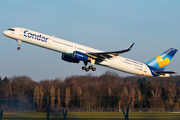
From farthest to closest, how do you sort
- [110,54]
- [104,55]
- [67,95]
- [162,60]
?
1. [67,95]
2. [162,60]
3. [104,55]
4. [110,54]

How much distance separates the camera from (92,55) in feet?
141

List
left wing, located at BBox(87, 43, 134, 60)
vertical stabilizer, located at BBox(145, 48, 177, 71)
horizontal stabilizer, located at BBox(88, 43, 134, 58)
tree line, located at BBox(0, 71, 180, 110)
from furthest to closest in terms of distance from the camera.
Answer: tree line, located at BBox(0, 71, 180, 110), vertical stabilizer, located at BBox(145, 48, 177, 71), left wing, located at BBox(87, 43, 134, 60), horizontal stabilizer, located at BBox(88, 43, 134, 58)

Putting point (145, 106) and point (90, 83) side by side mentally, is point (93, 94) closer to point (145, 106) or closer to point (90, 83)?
point (90, 83)

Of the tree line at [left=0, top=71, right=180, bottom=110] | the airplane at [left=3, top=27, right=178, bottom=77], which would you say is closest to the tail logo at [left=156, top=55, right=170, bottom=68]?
the airplane at [left=3, top=27, right=178, bottom=77]

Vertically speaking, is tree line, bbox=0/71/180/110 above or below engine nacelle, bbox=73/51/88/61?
below

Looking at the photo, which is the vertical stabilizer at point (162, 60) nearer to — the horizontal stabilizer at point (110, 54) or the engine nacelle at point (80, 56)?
the horizontal stabilizer at point (110, 54)

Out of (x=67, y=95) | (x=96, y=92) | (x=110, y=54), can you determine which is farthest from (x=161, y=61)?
(x=67, y=95)

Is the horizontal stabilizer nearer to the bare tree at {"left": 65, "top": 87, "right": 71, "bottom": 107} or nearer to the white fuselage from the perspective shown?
the white fuselage

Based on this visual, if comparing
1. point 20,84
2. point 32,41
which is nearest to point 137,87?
point 20,84

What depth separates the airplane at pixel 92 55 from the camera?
40.2m

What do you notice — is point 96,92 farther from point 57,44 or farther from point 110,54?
point 57,44

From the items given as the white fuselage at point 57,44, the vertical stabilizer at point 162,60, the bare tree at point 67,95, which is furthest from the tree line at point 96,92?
the white fuselage at point 57,44

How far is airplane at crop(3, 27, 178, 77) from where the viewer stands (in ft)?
132

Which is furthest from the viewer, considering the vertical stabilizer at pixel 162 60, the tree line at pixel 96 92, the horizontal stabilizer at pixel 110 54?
the tree line at pixel 96 92
